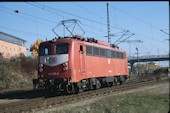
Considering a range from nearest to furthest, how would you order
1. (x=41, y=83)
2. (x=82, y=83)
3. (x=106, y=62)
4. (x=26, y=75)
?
1. (x=41, y=83)
2. (x=82, y=83)
3. (x=106, y=62)
4. (x=26, y=75)

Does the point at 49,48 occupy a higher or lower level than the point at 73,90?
higher

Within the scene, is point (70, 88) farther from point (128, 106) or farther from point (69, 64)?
point (128, 106)

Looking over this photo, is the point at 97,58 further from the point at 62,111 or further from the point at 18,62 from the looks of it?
the point at 18,62

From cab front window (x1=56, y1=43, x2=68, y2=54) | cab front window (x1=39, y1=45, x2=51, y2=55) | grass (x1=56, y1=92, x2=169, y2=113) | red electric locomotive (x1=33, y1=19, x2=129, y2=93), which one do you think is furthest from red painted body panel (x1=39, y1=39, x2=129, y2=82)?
grass (x1=56, y1=92, x2=169, y2=113)

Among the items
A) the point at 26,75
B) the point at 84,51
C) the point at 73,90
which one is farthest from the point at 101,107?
the point at 26,75

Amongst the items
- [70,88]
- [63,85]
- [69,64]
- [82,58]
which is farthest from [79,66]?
[63,85]

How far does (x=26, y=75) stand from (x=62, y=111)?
37537mm

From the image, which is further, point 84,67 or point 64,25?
point 64,25

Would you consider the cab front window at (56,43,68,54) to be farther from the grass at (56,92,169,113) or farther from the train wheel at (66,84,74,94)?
the grass at (56,92,169,113)

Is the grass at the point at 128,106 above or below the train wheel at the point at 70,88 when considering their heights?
below

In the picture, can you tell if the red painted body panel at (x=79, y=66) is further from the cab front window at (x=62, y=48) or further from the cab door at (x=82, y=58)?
the cab front window at (x=62, y=48)

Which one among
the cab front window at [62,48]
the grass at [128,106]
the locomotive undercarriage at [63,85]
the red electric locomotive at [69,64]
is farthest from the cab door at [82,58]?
the grass at [128,106]

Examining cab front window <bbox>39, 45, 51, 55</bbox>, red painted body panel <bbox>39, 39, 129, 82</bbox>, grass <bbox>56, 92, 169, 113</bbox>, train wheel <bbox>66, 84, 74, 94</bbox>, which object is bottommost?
grass <bbox>56, 92, 169, 113</bbox>

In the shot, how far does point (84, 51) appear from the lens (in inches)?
952
